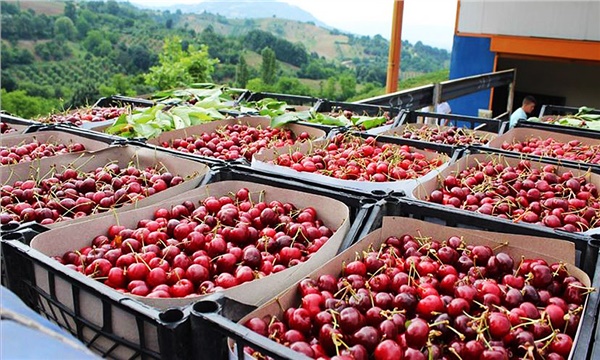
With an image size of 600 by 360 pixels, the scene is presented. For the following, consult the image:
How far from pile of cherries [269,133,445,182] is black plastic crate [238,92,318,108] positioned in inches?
54.5

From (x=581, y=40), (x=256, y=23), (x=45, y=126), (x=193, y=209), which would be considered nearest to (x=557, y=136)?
(x=193, y=209)

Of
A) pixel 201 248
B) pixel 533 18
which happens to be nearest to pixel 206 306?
pixel 201 248

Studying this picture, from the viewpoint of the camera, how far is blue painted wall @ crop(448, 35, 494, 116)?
9.91m

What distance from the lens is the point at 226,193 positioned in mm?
2342

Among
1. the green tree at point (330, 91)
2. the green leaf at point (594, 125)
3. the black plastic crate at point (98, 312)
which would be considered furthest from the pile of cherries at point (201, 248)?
the green tree at point (330, 91)

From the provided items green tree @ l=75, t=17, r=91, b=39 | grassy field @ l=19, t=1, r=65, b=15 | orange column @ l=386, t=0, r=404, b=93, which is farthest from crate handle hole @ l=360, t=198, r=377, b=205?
grassy field @ l=19, t=1, r=65, b=15

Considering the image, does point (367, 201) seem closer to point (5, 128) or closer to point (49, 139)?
point (49, 139)

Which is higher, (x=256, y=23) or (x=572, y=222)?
(x=256, y=23)

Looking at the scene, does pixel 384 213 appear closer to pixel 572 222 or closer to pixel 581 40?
pixel 572 222

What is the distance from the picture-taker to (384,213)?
203 cm

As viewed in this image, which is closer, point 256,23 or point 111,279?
point 111,279

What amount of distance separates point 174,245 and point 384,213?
80 centimetres

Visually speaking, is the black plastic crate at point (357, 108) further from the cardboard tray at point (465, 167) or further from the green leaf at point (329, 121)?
the cardboard tray at point (465, 167)

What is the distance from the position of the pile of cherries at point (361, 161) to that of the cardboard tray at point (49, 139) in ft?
3.70
